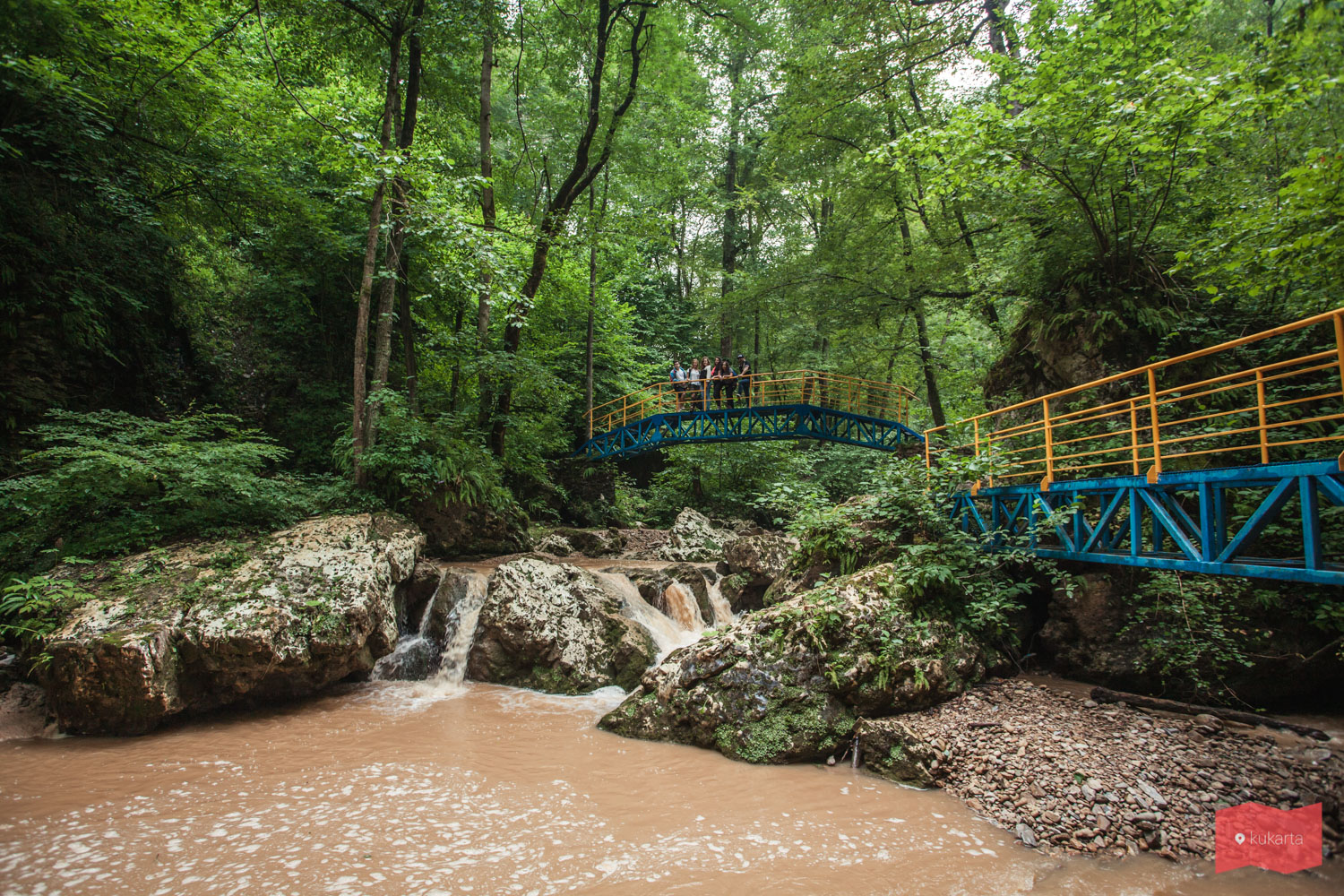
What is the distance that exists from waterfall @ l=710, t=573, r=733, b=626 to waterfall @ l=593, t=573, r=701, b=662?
55 cm

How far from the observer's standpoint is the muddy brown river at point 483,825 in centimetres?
349

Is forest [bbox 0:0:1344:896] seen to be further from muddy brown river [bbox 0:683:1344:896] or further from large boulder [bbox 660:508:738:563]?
Answer: large boulder [bbox 660:508:738:563]

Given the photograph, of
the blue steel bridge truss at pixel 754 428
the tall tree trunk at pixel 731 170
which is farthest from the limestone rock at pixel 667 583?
the tall tree trunk at pixel 731 170

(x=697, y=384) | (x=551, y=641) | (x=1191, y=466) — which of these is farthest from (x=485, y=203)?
(x=1191, y=466)

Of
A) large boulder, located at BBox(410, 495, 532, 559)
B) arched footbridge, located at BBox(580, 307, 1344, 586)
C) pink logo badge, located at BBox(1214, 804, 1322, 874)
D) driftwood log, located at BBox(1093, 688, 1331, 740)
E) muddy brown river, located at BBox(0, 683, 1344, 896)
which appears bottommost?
muddy brown river, located at BBox(0, 683, 1344, 896)

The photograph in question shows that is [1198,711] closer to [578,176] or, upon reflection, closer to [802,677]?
[802,677]

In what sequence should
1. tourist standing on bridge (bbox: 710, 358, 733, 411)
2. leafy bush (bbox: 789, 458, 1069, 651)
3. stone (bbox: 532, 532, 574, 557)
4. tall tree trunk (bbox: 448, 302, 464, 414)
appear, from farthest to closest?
tourist standing on bridge (bbox: 710, 358, 733, 411)
tall tree trunk (bbox: 448, 302, 464, 414)
stone (bbox: 532, 532, 574, 557)
leafy bush (bbox: 789, 458, 1069, 651)

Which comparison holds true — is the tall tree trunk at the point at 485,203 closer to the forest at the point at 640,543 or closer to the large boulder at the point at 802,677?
the forest at the point at 640,543

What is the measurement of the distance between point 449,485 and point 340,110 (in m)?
6.28

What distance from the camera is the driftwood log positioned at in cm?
489

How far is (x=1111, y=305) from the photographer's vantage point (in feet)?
27.8

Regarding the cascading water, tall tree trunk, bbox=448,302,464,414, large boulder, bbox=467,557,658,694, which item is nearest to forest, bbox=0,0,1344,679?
tall tree trunk, bbox=448,302,464,414

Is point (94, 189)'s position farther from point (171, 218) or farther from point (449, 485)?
point (449, 485)

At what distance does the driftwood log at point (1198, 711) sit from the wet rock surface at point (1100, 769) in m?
0.15
